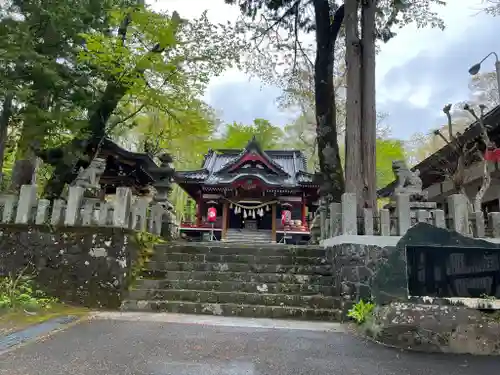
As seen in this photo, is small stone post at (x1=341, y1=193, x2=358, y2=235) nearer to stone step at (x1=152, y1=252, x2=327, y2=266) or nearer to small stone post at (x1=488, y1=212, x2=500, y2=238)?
stone step at (x1=152, y1=252, x2=327, y2=266)

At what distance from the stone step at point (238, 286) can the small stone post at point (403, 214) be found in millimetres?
1743

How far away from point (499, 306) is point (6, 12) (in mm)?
13419

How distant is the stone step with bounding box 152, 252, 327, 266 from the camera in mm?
7680

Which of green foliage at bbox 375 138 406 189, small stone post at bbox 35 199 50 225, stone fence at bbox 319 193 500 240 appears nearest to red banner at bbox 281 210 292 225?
green foliage at bbox 375 138 406 189

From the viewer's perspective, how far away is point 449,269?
546 centimetres

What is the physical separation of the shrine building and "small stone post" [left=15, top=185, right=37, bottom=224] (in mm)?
12394

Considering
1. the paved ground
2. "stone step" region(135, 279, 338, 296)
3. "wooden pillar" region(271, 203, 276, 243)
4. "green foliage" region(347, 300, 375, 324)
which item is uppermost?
"wooden pillar" region(271, 203, 276, 243)

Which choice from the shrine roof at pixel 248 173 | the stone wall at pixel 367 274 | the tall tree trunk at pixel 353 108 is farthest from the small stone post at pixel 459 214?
the shrine roof at pixel 248 173

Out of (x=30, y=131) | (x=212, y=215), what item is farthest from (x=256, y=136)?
(x=30, y=131)

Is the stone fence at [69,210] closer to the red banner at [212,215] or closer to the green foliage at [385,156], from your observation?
the red banner at [212,215]

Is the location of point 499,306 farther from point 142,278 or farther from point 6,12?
A: point 6,12

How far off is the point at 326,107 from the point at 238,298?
19.6ft

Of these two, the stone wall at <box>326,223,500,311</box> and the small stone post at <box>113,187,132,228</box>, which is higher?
the small stone post at <box>113,187,132,228</box>

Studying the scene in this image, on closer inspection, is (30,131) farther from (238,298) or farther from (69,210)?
(238,298)
